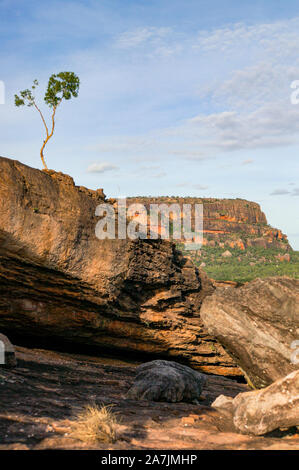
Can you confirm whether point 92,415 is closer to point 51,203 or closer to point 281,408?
point 281,408

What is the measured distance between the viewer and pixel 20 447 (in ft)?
16.5

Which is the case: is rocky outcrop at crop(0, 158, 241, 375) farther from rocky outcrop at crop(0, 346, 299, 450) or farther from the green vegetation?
the green vegetation

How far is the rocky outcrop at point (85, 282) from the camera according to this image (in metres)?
10.1

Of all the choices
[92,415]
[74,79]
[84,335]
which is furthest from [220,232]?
[92,415]

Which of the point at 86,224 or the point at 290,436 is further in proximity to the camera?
the point at 86,224

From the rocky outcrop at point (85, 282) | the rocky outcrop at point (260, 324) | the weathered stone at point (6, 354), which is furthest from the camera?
the rocky outcrop at point (85, 282)

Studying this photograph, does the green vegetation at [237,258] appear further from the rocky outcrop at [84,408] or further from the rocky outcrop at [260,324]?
the rocky outcrop at [84,408]

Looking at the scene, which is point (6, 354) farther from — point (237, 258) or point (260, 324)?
point (237, 258)

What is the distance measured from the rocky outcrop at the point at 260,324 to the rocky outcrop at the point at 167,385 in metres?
1.29

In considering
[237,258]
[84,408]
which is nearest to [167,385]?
[84,408]

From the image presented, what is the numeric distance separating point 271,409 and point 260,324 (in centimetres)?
279

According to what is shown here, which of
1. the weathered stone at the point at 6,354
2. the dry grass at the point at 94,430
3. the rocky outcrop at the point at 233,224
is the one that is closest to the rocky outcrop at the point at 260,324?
the dry grass at the point at 94,430

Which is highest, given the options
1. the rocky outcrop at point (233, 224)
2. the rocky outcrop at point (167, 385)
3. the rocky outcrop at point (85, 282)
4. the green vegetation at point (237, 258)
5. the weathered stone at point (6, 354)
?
the rocky outcrop at point (233, 224)

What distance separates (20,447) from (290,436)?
4412mm
